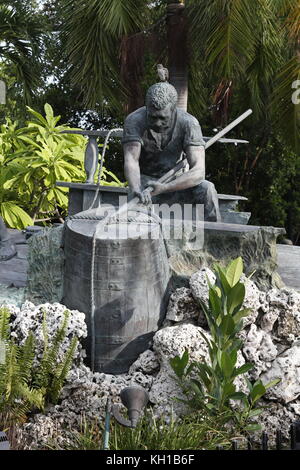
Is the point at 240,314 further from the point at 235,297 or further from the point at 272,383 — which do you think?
the point at 272,383

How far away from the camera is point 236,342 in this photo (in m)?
4.66

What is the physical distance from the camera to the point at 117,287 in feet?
16.5

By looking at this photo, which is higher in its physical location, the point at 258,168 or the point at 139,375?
the point at 258,168

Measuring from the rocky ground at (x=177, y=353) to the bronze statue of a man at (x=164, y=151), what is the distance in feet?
2.92

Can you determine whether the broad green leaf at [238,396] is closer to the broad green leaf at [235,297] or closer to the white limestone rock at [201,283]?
the broad green leaf at [235,297]

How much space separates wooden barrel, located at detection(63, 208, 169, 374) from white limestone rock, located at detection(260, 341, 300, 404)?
95cm

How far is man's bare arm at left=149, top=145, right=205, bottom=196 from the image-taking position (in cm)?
565

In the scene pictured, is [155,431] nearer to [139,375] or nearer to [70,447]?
[70,447]

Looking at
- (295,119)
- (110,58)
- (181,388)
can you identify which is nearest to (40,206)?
(110,58)

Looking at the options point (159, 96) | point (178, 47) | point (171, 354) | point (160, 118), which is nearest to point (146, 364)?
point (171, 354)

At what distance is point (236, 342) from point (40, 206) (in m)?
6.61

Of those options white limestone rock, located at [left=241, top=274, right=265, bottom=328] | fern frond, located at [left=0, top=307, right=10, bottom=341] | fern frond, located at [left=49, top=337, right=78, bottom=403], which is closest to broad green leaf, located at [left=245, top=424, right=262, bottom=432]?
white limestone rock, located at [left=241, top=274, right=265, bottom=328]

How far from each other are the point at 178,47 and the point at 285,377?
611cm

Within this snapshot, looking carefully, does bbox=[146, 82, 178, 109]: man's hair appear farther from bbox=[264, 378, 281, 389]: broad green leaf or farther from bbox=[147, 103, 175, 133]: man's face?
bbox=[264, 378, 281, 389]: broad green leaf
